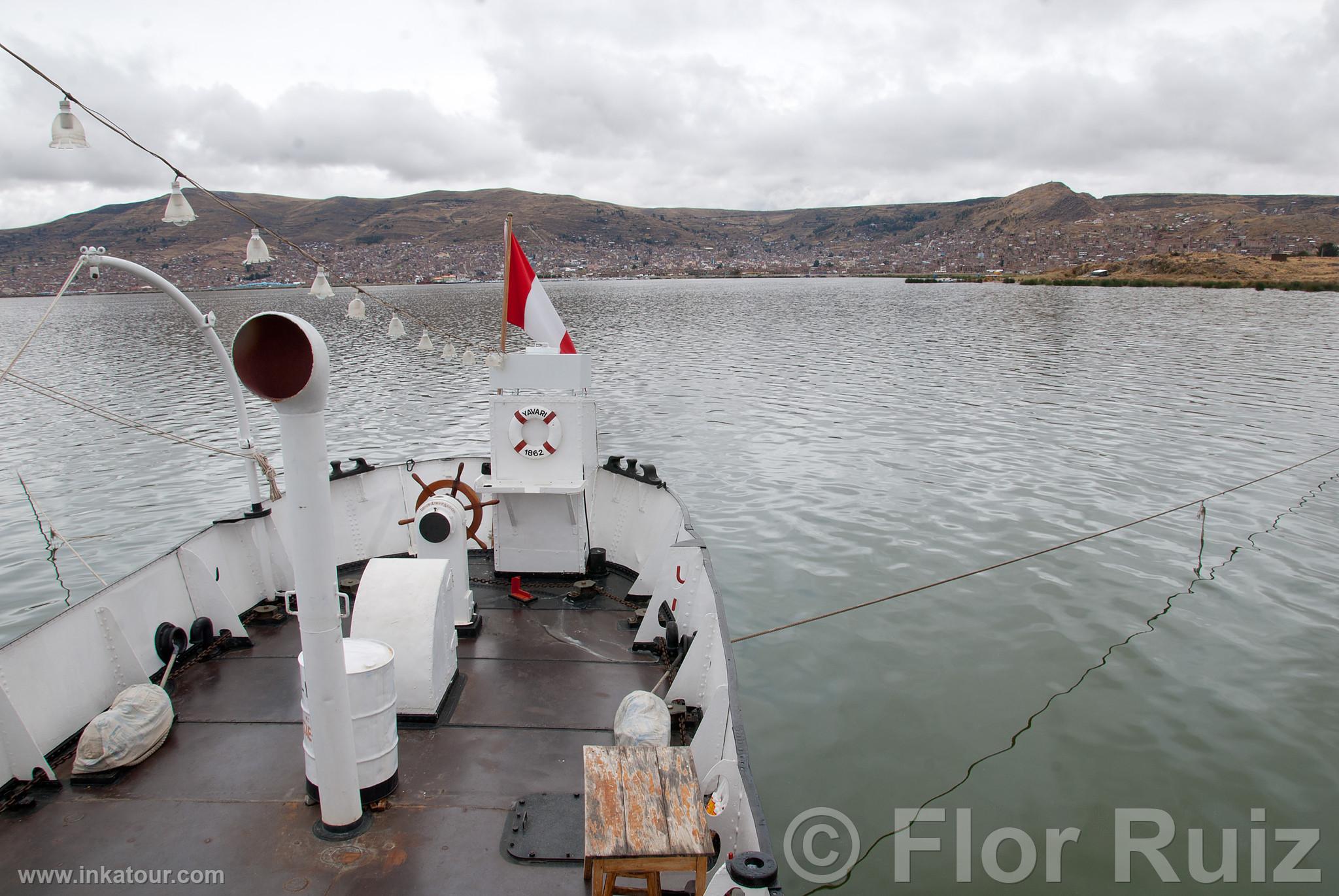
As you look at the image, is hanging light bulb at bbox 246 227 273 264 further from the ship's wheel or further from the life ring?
the life ring

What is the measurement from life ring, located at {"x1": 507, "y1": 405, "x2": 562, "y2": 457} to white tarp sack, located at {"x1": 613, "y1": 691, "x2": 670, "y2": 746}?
3660 mm

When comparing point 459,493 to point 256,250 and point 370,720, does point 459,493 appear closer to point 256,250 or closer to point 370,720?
point 256,250

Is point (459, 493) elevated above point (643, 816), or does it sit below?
above

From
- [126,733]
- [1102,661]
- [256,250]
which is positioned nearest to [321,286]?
[256,250]

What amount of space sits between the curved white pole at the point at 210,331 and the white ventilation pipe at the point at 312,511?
391 cm

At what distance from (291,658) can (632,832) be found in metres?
4.85

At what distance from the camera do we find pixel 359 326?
60.9 m

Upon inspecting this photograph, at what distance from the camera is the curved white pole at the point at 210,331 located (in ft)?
21.4

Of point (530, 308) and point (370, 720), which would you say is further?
point (530, 308)

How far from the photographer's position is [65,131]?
4.32m

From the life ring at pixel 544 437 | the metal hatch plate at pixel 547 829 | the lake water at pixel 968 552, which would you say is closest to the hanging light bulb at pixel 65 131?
the life ring at pixel 544 437

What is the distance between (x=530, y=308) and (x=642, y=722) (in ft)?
17.8

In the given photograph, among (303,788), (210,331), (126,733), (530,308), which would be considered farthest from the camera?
(530,308)

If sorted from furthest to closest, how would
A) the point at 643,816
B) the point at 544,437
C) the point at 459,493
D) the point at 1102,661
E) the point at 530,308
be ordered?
the point at 1102,661
the point at 530,308
the point at 544,437
the point at 459,493
the point at 643,816
